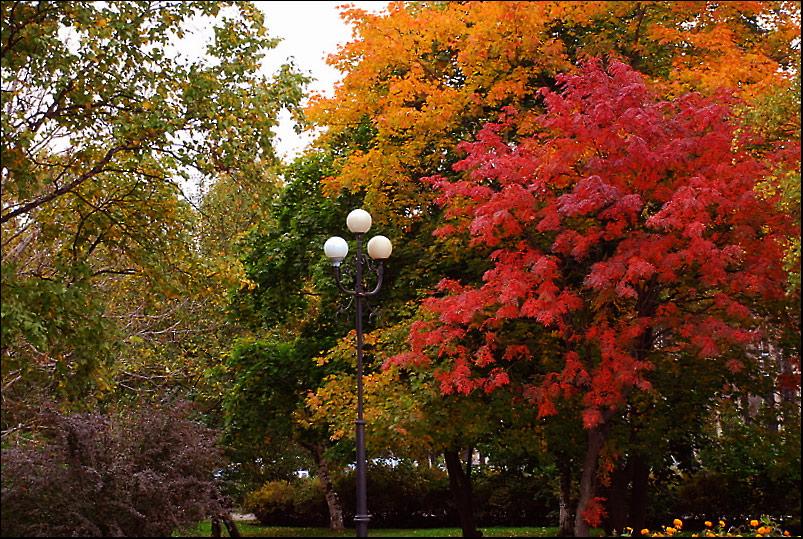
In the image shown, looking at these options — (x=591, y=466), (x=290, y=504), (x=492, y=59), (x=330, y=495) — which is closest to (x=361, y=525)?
(x=591, y=466)

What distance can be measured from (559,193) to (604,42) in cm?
304

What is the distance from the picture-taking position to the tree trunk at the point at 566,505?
1612 centimetres

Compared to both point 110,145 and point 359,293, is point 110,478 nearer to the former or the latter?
point 359,293

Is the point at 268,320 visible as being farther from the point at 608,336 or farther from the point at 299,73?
the point at 608,336

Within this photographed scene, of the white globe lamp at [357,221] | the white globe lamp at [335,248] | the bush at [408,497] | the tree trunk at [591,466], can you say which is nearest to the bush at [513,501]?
the bush at [408,497]

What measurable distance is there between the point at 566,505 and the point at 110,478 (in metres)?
8.77

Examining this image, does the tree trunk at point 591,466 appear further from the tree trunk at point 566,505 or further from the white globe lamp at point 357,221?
the white globe lamp at point 357,221

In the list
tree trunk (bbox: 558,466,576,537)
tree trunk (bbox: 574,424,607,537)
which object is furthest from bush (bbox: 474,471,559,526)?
tree trunk (bbox: 574,424,607,537)

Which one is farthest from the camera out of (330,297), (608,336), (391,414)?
(330,297)

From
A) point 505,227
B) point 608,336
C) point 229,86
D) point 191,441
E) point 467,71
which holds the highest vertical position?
point 467,71

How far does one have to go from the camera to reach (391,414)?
40.5ft

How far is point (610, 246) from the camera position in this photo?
38.6 ft

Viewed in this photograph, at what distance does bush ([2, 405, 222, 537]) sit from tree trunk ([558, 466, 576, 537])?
715 centimetres

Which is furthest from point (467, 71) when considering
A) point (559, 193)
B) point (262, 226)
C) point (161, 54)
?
point (161, 54)
